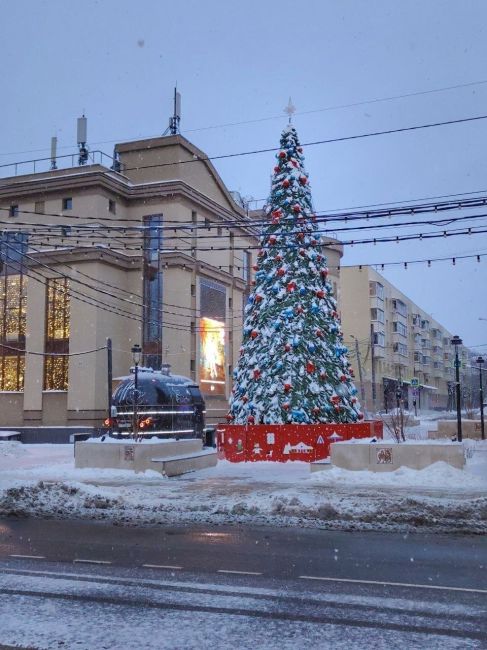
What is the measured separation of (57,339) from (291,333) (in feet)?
72.0

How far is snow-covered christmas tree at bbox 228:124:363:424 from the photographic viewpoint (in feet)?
75.6

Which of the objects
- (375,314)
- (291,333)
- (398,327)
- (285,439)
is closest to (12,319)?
(291,333)

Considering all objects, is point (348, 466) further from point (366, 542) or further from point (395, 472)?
point (366, 542)

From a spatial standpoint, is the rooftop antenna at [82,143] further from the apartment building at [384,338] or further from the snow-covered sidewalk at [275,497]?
the apartment building at [384,338]

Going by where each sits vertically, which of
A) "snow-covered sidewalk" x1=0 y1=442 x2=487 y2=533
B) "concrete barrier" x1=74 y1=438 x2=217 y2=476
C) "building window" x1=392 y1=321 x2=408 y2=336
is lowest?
"snow-covered sidewalk" x1=0 y1=442 x2=487 y2=533

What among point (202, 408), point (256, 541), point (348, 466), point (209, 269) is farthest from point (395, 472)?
point (209, 269)

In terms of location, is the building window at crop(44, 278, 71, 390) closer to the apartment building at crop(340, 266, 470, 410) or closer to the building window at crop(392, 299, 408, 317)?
the apartment building at crop(340, 266, 470, 410)

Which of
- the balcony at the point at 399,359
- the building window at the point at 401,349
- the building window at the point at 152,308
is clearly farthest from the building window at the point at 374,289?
the building window at the point at 152,308

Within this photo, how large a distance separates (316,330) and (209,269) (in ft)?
73.9

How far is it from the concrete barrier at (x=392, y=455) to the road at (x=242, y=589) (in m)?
7.18

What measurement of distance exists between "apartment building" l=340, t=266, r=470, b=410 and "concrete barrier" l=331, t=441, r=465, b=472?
173 feet

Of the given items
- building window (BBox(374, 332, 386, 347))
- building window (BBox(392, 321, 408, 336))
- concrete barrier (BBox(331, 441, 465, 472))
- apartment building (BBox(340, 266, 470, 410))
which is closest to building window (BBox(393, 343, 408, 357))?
apartment building (BBox(340, 266, 470, 410))

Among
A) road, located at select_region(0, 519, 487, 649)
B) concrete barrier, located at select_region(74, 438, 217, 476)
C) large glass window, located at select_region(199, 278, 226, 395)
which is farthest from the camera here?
large glass window, located at select_region(199, 278, 226, 395)

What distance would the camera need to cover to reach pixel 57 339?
41.6 m
